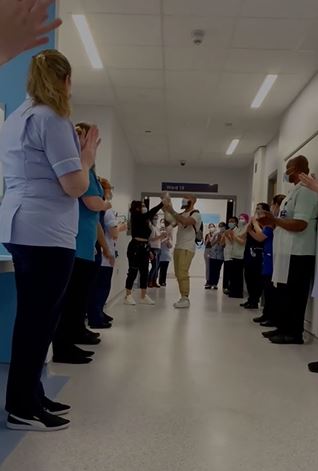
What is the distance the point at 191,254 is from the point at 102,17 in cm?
315

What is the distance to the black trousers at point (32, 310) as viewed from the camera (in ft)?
6.03

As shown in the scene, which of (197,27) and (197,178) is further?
(197,178)

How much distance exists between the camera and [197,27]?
14.4 feet

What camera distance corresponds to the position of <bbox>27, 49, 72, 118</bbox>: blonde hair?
1878 mm

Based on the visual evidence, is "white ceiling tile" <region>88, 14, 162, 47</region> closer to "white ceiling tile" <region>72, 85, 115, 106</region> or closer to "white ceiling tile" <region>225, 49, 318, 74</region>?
"white ceiling tile" <region>225, 49, 318, 74</region>

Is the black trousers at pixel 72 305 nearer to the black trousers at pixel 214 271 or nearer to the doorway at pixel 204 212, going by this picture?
the black trousers at pixel 214 271

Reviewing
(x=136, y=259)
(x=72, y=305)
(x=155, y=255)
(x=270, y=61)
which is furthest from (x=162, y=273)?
(x=72, y=305)

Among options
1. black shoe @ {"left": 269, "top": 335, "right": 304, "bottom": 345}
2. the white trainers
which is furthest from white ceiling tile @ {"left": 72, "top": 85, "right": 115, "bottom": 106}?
black shoe @ {"left": 269, "top": 335, "right": 304, "bottom": 345}

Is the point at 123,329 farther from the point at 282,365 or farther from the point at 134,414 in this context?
the point at 134,414

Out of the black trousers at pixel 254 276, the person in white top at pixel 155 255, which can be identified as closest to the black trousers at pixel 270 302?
the black trousers at pixel 254 276

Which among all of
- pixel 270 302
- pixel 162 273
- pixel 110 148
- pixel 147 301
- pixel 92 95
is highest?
pixel 92 95

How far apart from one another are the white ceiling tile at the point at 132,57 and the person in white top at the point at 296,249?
2.07 metres

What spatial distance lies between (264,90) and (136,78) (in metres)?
1.71

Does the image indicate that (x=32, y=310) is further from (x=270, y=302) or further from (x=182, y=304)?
(x=182, y=304)
